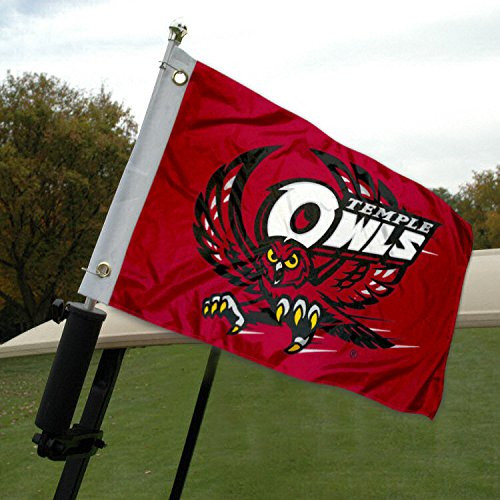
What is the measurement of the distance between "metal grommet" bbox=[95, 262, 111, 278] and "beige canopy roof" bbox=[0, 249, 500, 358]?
0.43 m

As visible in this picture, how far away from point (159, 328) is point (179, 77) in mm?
927

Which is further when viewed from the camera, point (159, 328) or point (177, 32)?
point (159, 328)

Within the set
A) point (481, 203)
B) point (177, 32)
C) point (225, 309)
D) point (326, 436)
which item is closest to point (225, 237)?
point (225, 309)

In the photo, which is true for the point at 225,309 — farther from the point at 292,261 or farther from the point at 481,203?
the point at 481,203

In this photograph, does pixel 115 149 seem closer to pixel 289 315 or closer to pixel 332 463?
pixel 332 463

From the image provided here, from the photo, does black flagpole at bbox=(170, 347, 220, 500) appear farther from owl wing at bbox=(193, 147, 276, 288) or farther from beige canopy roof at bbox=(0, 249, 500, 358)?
owl wing at bbox=(193, 147, 276, 288)

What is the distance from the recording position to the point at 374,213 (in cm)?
254

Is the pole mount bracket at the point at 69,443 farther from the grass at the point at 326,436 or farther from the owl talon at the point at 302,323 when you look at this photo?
the grass at the point at 326,436

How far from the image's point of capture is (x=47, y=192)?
2128 centimetres

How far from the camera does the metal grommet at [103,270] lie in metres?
2.34

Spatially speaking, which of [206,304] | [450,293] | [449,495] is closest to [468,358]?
[449,495]

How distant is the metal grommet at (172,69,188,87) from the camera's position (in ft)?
7.73

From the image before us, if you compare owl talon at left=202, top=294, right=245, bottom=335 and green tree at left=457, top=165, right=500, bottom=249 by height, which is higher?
green tree at left=457, top=165, right=500, bottom=249

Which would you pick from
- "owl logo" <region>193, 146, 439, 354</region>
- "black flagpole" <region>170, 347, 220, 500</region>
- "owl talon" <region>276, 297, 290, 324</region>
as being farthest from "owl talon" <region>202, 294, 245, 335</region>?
"black flagpole" <region>170, 347, 220, 500</region>
